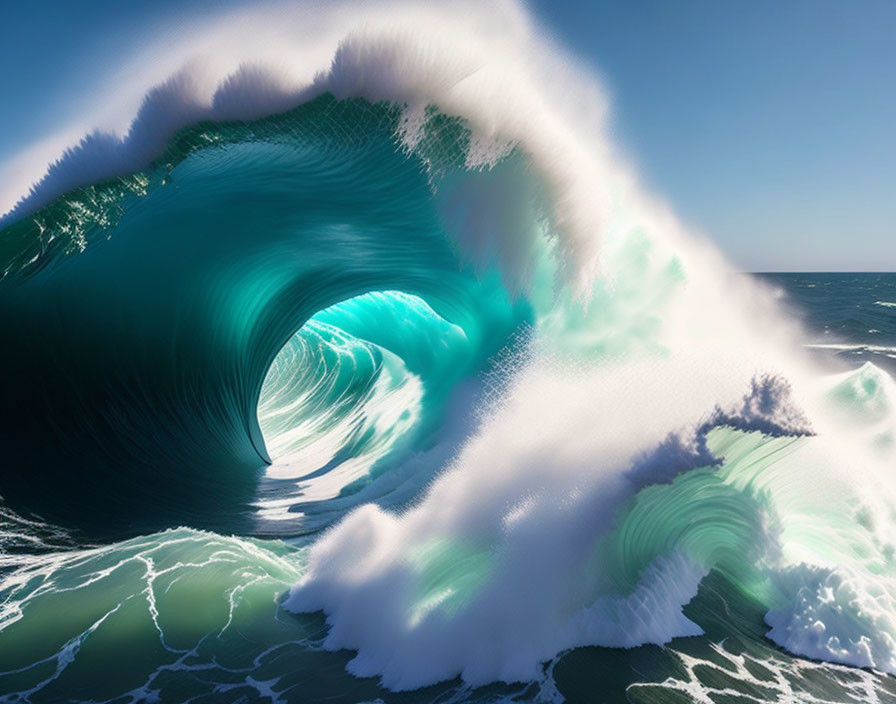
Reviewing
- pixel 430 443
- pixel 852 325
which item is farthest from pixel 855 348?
pixel 430 443

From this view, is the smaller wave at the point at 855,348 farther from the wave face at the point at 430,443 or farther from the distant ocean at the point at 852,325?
the wave face at the point at 430,443

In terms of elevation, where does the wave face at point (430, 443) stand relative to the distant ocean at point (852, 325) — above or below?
below

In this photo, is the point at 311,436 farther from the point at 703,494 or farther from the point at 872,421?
the point at 872,421

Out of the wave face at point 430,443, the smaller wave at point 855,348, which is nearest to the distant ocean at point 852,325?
the smaller wave at point 855,348

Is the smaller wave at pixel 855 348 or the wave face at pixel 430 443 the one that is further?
the smaller wave at pixel 855 348

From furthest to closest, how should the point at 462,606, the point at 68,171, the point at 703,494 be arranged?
the point at 68,171, the point at 703,494, the point at 462,606

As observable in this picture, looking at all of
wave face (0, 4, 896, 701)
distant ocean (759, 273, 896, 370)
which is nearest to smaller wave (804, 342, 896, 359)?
distant ocean (759, 273, 896, 370)

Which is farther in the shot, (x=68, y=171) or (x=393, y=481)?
(x=393, y=481)

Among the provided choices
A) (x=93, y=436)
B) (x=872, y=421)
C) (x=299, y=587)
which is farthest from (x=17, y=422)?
(x=872, y=421)
